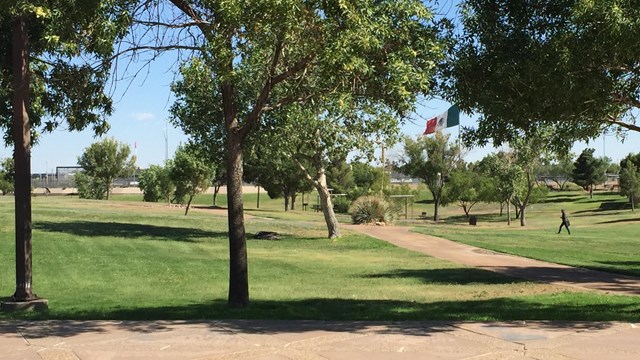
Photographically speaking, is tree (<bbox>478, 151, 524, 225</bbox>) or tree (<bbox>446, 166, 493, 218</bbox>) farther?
tree (<bbox>446, 166, 493, 218</bbox>)

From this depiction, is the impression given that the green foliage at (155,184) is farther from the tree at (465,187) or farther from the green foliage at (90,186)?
the tree at (465,187)

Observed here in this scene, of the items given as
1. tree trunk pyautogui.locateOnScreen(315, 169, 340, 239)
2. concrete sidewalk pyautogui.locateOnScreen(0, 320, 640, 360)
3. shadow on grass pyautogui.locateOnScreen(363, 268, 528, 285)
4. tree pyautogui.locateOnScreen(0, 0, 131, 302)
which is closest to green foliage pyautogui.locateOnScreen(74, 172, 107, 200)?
tree trunk pyautogui.locateOnScreen(315, 169, 340, 239)

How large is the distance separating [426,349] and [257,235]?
23.8m

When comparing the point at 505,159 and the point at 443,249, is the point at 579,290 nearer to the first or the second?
the point at 443,249

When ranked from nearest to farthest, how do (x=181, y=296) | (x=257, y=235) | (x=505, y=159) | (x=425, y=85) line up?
(x=425, y=85)
(x=181, y=296)
(x=257, y=235)
(x=505, y=159)

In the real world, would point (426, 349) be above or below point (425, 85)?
below

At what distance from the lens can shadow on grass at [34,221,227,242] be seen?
1048 inches

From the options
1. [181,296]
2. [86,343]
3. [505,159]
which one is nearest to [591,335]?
[86,343]

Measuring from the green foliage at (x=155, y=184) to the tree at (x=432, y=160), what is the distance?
23250 millimetres

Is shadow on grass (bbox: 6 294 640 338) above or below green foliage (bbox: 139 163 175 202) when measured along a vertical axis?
below

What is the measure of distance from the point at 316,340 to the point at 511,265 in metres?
14.1

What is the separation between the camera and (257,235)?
30.0 metres

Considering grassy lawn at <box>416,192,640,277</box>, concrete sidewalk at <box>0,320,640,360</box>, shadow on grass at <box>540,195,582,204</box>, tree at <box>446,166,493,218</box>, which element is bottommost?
grassy lawn at <box>416,192,640,277</box>

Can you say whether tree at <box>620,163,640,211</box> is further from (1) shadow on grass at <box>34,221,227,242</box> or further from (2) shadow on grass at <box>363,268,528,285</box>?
(2) shadow on grass at <box>363,268,528,285</box>
